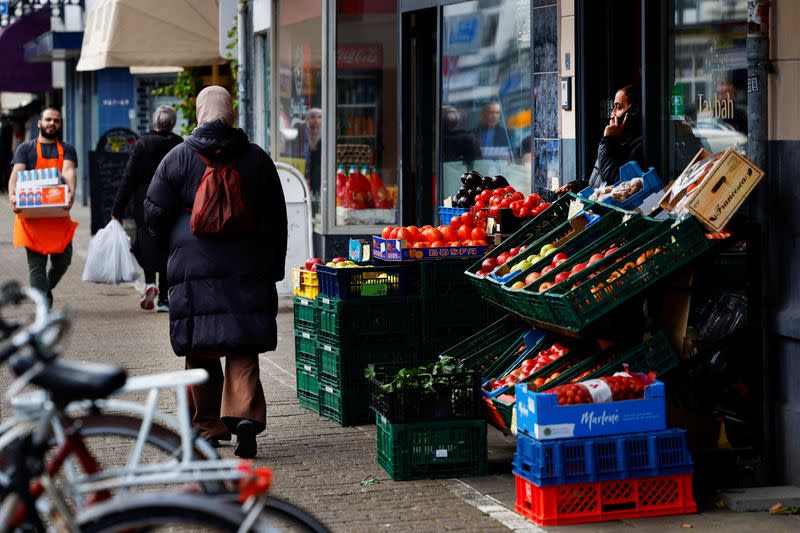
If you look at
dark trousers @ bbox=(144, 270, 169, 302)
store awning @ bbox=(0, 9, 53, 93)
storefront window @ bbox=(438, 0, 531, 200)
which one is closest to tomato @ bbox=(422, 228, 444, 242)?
storefront window @ bbox=(438, 0, 531, 200)

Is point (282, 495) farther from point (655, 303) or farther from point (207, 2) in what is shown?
point (207, 2)

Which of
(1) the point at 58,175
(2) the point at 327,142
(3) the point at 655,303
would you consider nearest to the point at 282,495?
(3) the point at 655,303

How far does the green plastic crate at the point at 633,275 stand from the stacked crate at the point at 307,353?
2434mm

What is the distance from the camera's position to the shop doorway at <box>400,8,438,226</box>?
12727mm

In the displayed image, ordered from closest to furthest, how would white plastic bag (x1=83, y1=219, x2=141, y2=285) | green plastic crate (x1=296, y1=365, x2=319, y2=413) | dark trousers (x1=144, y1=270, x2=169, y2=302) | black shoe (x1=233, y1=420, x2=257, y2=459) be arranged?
black shoe (x1=233, y1=420, x2=257, y2=459), green plastic crate (x1=296, y1=365, x2=319, y2=413), white plastic bag (x1=83, y1=219, x2=141, y2=285), dark trousers (x1=144, y1=270, x2=169, y2=302)

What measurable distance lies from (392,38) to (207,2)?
18.3ft

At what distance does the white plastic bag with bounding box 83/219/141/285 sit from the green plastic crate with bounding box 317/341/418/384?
5.63m

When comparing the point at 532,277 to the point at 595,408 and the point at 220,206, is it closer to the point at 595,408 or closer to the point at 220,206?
the point at 595,408

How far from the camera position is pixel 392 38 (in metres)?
13.4

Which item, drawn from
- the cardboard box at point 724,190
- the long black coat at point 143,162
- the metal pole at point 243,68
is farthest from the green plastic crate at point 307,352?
the metal pole at point 243,68

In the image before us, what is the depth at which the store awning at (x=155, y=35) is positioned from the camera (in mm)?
17547

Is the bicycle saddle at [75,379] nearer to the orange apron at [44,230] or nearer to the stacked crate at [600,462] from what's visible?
the stacked crate at [600,462]

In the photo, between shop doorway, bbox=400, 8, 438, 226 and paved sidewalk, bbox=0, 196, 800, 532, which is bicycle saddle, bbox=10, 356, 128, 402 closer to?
paved sidewalk, bbox=0, 196, 800, 532

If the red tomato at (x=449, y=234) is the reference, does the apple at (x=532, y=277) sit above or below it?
below
